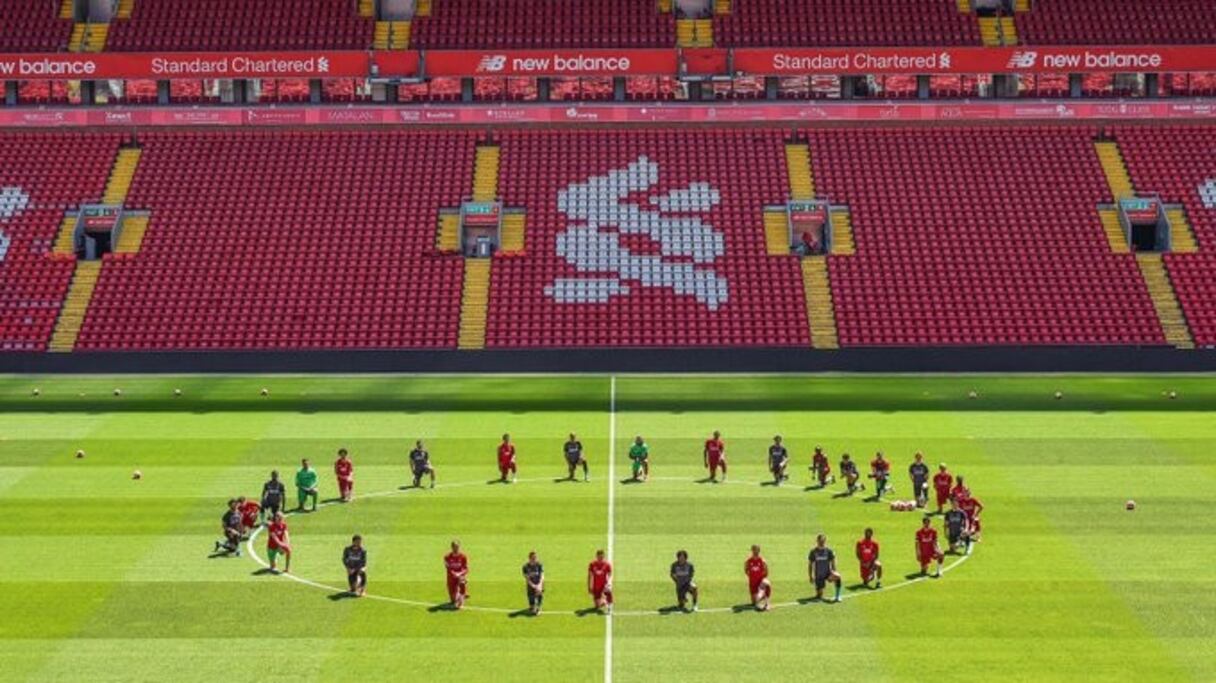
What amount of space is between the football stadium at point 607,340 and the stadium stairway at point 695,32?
6.5 inches

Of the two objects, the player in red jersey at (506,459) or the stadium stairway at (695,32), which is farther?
the stadium stairway at (695,32)

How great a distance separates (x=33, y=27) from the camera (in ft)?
254

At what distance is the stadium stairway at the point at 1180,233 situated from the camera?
68125 millimetres

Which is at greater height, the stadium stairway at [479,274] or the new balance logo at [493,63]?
the new balance logo at [493,63]

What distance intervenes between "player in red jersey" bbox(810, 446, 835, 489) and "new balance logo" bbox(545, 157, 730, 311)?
21277mm

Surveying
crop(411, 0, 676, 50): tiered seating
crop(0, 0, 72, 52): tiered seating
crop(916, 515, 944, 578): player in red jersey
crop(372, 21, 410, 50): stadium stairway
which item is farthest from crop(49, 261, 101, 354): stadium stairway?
crop(916, 515, 944, 578): player in red jersey

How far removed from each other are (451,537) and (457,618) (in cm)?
627

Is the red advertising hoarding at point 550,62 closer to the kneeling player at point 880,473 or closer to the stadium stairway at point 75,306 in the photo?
the stadium stairway at point 75,306

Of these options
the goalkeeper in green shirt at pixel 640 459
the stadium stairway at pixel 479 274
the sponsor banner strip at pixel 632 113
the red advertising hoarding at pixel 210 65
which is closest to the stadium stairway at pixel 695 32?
the sponsor banner strip at pixel 632 113

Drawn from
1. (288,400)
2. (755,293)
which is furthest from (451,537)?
(755,293)

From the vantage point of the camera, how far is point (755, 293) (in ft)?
218

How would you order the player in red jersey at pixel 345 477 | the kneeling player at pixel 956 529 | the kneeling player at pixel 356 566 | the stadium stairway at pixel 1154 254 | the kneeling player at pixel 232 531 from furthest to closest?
the stadium stairway at pixel 1154 254 < the player in red jersey at pixel 345 477 < the kneeling player at pixel 232 531 < the kneeling player at pixel 956 529 < the kneeling player at pixel 356 566

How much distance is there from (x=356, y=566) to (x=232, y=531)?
15.0ft

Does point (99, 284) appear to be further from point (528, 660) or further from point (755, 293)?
point (528, 660)
